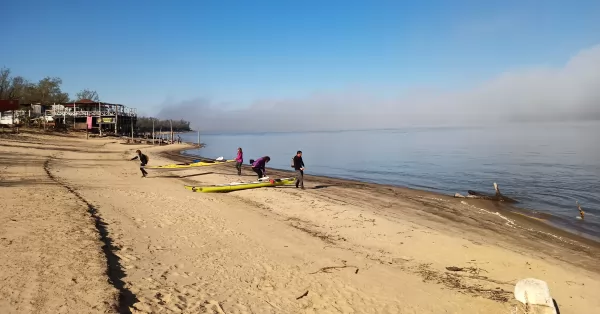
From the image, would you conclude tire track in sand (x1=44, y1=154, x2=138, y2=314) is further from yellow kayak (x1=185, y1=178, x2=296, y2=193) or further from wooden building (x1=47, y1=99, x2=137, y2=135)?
wooden building (x1=47, y1=99, x2=137, y2=135)

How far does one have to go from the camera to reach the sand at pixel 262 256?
5.55 meters

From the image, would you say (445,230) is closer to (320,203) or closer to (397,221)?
(397,221)

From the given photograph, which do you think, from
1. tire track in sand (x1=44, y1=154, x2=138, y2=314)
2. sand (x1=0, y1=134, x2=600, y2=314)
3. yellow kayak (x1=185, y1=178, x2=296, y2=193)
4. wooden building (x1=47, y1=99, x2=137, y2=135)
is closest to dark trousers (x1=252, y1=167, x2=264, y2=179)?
yellow kayak (x1=185, y1=178, x2=296, y2=193)

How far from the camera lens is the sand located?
18.2ft

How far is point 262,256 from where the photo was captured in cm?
795

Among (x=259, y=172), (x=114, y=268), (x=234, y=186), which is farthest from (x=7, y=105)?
(x=114, y=268)

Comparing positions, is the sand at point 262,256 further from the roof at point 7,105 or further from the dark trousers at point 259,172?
Answer: the roof at point 7,105

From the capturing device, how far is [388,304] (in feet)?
19.7

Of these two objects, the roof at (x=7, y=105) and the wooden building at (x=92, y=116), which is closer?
the roof at (x=7, y=105)

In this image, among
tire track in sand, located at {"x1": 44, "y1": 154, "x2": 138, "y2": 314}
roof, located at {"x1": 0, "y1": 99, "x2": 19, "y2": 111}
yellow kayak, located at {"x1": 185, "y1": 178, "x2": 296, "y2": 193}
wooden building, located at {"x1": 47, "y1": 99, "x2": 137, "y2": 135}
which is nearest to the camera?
tire track in sand, located at {"x1": 44, "y1": 154, "x2": 138, "y2": 314}

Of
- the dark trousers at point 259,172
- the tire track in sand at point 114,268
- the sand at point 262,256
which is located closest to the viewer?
the tire track in sand at point 114,268

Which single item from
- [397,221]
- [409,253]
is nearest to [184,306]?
[409,253]

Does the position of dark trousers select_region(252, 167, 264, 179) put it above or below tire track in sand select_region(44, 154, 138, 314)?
above

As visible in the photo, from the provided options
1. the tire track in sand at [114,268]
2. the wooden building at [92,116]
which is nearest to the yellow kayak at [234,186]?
the tire track in sand at [114,268]
